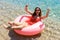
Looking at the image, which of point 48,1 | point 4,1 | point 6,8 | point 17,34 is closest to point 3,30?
point 17,34

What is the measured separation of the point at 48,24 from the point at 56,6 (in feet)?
6.61

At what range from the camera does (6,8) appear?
6.70 meters

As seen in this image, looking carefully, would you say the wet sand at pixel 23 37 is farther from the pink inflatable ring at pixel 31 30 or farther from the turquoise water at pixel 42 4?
the turquoise water at pixel 42 4

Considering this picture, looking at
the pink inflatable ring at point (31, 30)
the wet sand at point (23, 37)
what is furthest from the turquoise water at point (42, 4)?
the pink inflatable ring at point (31, 30)

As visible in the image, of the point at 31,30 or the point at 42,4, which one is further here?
the point at 42,4

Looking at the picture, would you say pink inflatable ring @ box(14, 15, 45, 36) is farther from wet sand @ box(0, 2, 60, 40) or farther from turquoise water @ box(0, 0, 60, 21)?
turquoise water @ box(0, 0, 60, 21)

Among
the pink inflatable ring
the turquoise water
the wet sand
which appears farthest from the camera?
the turquoise water

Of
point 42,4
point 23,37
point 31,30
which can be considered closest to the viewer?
point 31,30

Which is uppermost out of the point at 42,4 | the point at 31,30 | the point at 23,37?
the point at 42,4

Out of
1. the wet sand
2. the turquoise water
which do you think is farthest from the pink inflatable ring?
the turquoise water

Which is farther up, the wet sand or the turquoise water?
the turquoise water

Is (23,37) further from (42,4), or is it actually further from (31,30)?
(42,4)

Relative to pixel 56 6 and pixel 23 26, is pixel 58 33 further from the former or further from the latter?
pixel 56 6

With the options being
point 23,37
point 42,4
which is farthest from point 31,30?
point 42,4
